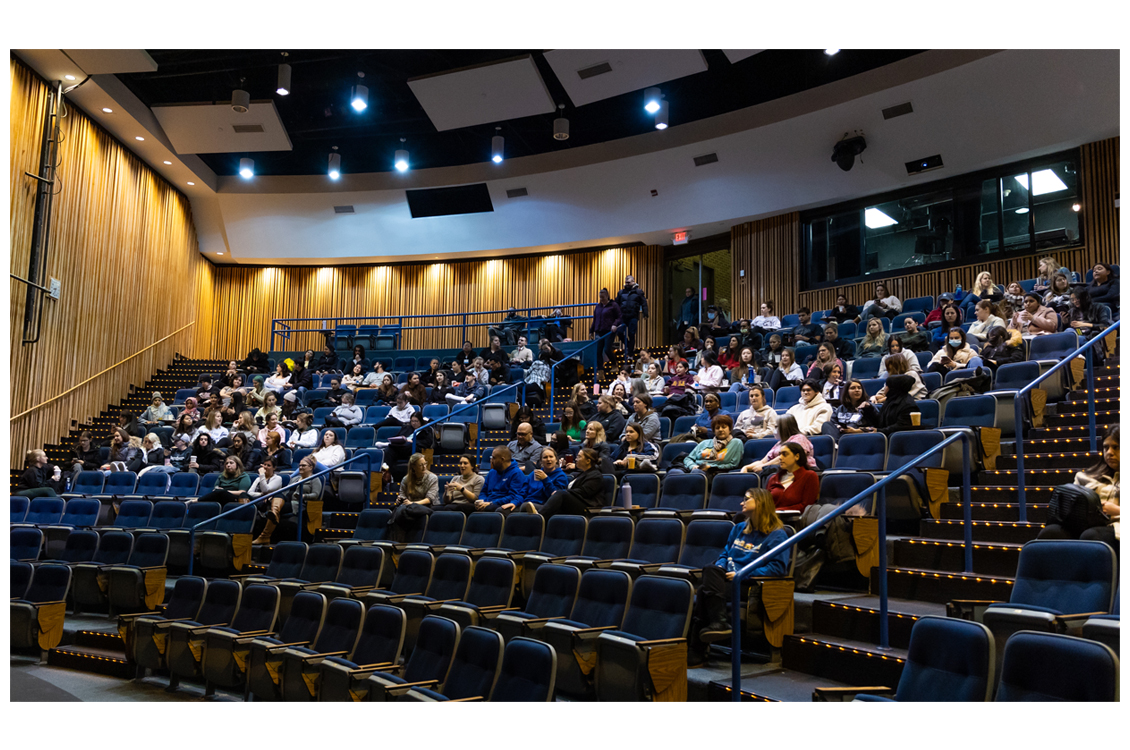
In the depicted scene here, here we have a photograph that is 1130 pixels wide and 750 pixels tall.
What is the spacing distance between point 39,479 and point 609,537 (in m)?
5.76

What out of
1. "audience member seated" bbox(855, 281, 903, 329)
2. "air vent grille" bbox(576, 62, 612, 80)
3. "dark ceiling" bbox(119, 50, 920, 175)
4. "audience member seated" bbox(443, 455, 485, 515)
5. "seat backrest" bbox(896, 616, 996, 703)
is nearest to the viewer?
"seat backrest" bbox(896, 616, 996, 703)

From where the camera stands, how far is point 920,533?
4.09 m

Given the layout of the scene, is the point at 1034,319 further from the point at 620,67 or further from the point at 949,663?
the point at 949,663

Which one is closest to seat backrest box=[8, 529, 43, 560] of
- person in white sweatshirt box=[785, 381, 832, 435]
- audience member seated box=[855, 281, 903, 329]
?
person in white sweatshirt box=[785, 381, 832, 435]

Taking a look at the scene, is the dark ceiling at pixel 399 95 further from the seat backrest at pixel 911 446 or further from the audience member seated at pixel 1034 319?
the seat backrest at pixel 911 446

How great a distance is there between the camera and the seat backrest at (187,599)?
15.9 feet

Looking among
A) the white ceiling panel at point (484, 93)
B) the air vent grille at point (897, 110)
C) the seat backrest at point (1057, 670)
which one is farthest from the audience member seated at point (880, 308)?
the seat backrest at point (1057, 670)

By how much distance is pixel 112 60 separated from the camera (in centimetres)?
848

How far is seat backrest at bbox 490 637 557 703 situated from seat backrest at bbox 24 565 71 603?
3.81 metres

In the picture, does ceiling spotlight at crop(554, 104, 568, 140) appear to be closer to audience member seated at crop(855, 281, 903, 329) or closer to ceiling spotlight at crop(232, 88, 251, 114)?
ceiling spotlight at crop(232, 88, 251, 114)

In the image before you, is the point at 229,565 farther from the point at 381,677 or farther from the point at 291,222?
the point at 291,222

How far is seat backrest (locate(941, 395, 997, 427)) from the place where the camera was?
4863 millimetres
